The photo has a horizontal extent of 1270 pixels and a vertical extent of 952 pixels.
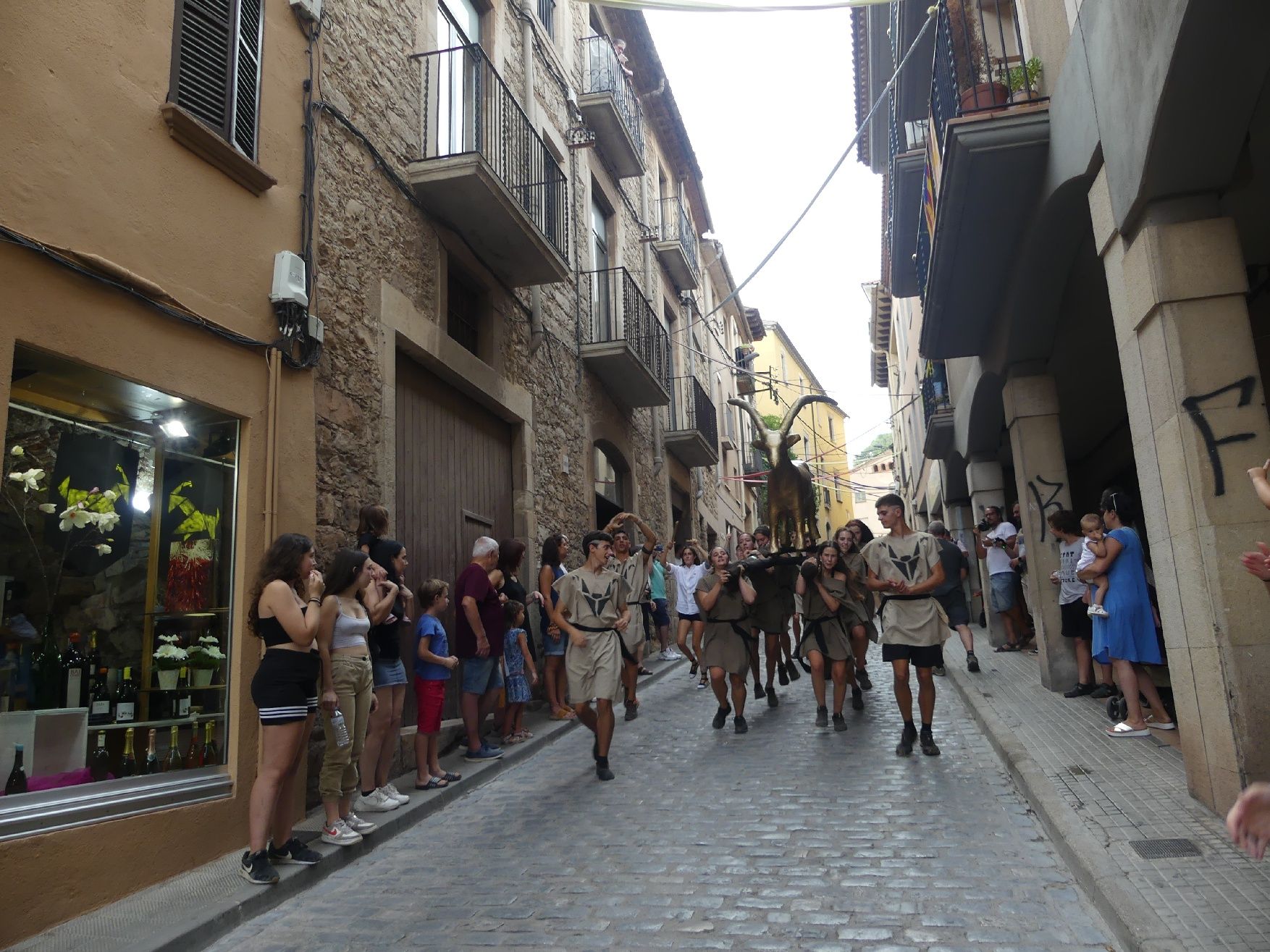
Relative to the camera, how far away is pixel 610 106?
13.7 meters

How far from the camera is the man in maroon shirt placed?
284 inches

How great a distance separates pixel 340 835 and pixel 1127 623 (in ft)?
17.2

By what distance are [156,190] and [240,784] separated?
3365 millimetres

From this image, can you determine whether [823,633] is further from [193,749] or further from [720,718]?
[193,749]

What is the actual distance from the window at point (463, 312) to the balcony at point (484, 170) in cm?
35

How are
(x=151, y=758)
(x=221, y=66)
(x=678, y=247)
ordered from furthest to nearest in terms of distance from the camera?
(x=678, y=247)
(x=221, y=66)
(x=151, y=758)

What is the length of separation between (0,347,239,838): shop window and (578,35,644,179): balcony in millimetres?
9730

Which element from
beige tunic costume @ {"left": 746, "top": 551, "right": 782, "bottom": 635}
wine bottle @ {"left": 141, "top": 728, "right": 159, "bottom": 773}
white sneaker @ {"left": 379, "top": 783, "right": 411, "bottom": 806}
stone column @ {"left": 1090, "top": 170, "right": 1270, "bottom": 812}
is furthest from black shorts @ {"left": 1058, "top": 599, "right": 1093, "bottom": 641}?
wine bottle @ {"left": 141, "top": 728, "right": 159, "bottom": 773}

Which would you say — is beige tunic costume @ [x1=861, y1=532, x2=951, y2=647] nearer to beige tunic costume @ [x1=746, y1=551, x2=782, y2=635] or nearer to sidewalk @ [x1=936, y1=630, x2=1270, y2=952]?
sidewalk @ [x1=936, y1=630, x2=1270, y2=952]

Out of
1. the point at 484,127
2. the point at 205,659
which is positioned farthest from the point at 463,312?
the point at 205,659

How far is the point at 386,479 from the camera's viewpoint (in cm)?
732

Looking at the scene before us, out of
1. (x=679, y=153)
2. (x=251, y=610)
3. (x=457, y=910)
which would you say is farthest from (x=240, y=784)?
(x=679, y=153)

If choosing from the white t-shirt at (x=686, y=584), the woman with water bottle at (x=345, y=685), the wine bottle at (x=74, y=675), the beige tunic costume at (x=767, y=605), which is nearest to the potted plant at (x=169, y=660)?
the wine bottle at (x=74, y=675)

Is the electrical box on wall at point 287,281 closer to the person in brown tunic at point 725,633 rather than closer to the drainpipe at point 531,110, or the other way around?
the person in brown tunic at point 725,633
